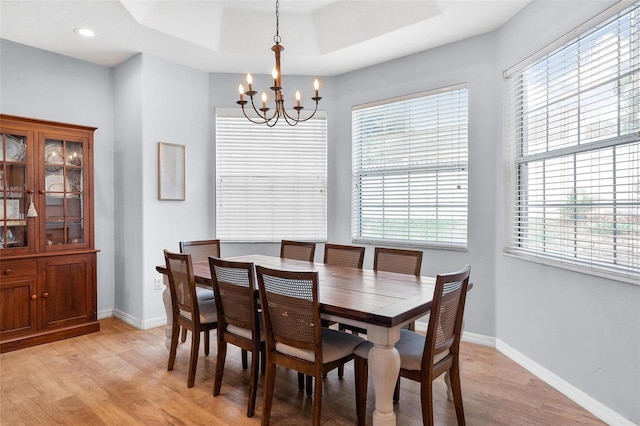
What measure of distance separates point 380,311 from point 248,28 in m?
3.26

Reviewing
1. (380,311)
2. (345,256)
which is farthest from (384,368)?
(345,256)

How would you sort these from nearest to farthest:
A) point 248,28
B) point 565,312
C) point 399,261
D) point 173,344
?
1. point 565,312
2. point 173,344
3. point 399,261
4. point 248,28

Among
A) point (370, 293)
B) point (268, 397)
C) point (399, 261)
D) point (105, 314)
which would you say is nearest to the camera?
point (268, 397)

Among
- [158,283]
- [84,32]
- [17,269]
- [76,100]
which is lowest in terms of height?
[158,283]

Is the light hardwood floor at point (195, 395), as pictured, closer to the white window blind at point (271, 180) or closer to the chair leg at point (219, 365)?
the chair leg at point (219, 365)

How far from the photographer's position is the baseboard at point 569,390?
2.17m

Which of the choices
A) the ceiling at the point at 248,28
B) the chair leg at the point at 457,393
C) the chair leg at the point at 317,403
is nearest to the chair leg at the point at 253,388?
the chair leg at the point at 317,403

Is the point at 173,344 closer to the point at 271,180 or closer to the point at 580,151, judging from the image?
the point at 271,180

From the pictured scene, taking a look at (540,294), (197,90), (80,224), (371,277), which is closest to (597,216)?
(540,294)

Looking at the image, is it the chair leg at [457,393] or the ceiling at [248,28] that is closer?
the chair leg at [457,393]

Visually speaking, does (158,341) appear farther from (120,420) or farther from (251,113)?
(251,113)

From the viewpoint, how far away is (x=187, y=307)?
2680 millimetres

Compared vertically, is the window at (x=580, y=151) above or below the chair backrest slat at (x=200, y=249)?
above

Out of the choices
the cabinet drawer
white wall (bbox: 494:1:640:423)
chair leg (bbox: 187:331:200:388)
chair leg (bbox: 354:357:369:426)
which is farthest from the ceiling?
chair leg (bbox: 354:357:369:426)
